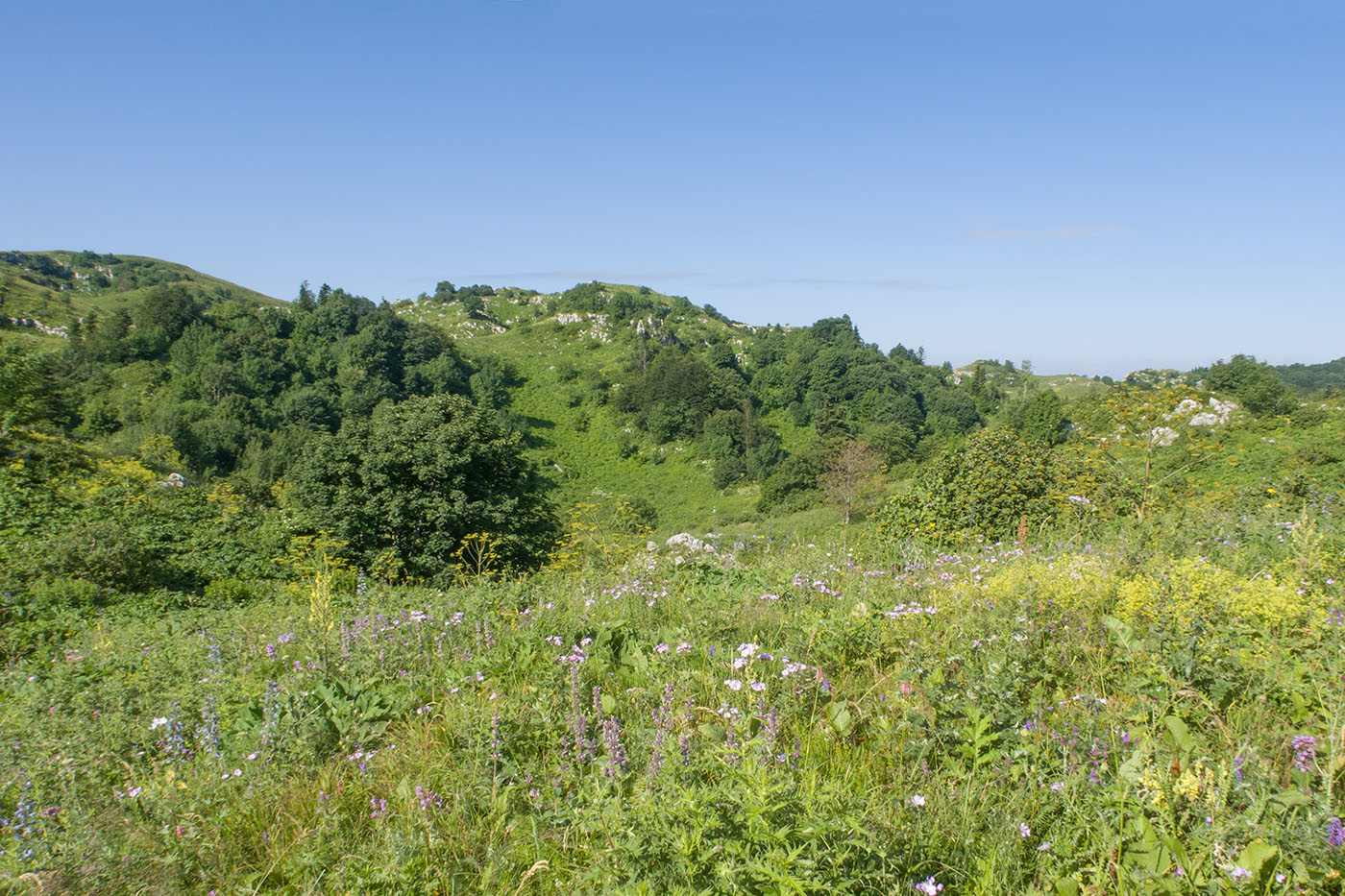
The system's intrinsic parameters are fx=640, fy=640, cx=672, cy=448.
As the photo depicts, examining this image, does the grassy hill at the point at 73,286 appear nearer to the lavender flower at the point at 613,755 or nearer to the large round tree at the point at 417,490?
the large round tree at the point at 417,490

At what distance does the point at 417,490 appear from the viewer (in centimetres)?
1702

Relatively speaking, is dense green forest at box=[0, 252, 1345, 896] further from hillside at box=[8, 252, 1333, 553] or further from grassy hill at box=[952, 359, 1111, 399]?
grassy hill at box=[952, 359, 1111, 399]

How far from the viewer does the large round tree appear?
16.4 metres

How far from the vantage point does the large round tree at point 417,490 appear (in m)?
16.4

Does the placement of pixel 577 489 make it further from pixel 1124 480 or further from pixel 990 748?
pixel 990 748

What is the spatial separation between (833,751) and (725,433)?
61085 mm

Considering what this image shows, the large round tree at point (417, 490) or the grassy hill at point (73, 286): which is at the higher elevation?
the grassy hill at point (73, 286)

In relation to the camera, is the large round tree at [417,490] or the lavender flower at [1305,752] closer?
the lavender flower at [1305,752]

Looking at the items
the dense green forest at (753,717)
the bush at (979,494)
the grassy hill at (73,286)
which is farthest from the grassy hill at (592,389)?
the grassy hill at (73,286)

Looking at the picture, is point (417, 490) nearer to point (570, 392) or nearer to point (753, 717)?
point (753, 717)

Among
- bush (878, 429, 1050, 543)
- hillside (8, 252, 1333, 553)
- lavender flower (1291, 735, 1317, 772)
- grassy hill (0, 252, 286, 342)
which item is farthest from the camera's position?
grassy hill (0, 252, 286, 342)

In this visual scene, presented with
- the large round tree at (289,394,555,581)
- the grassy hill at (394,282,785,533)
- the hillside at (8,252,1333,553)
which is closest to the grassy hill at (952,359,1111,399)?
the hillside at (8,252,1333,553)

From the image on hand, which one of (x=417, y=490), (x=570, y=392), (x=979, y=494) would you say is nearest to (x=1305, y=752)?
(x=979, y=494)

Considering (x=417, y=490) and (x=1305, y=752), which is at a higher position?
(x=1305, y=752)
